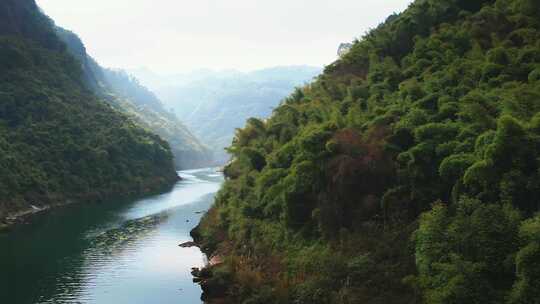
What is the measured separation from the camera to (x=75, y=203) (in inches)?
3524

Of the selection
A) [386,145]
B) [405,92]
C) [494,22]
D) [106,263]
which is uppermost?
[494,22]

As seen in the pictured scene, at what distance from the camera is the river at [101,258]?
39375 mm

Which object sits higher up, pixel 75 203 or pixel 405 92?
pixel 405 92

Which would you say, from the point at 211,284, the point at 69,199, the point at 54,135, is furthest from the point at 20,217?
the point at 211,284

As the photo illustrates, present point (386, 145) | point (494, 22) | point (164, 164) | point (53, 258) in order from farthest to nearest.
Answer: point (164, 164), point (53, 258), point (494, 22), point (386, 145)

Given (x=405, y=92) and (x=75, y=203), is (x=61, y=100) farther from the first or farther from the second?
(x=405, y=92)

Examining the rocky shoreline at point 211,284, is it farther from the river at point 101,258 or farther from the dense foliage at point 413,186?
the river at point 101,258

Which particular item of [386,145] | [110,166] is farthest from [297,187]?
[110,166]

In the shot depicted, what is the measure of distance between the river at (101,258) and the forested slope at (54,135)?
829 centimetres

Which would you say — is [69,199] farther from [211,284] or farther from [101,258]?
[211,284]

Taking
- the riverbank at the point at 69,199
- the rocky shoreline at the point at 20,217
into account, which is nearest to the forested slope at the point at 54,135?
the riverbank at the point at 69,199

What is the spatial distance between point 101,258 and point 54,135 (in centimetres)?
5591

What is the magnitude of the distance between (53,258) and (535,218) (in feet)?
138

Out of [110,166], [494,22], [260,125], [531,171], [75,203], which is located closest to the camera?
[531,171]
